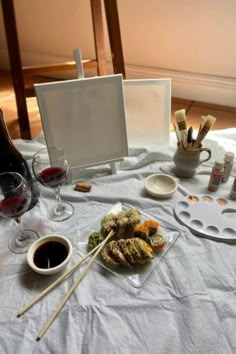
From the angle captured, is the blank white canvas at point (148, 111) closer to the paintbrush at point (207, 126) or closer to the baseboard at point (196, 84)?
the paintbrush at point (207, 126)

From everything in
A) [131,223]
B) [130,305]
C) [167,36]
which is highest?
[167,36]

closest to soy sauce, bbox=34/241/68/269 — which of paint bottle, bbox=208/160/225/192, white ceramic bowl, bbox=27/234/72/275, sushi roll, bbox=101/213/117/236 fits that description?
white ceramic bowl, bbox=27/234/72/275

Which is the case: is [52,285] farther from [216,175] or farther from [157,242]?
[216,175]

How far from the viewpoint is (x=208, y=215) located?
0.79 m

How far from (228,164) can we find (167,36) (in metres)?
0.99

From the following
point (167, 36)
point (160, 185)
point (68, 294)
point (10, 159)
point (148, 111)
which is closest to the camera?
point (68, 294)

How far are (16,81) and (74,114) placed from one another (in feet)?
1.36

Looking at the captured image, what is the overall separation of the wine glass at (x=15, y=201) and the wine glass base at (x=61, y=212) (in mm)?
85

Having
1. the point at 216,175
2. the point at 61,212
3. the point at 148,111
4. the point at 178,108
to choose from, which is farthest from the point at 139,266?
the point at 178,108

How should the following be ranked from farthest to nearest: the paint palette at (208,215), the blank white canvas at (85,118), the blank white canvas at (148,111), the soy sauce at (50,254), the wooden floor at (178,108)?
the wooden floor at (178,108) → the blank white canvas at (148,111) → the blank white canvas at (85,118) → the paint palette at (208,215) → the soy sauce at (50,254)

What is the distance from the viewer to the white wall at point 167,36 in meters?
1.46

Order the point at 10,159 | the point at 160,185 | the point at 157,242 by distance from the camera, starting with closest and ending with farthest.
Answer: the point at 157,242, the point at 10,159, the point at 160,185

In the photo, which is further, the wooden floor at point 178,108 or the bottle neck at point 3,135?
the wooden floor at point 178,108

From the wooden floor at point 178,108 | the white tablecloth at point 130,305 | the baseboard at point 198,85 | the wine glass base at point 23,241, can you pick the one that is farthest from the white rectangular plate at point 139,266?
the baseboard at point 198,85
